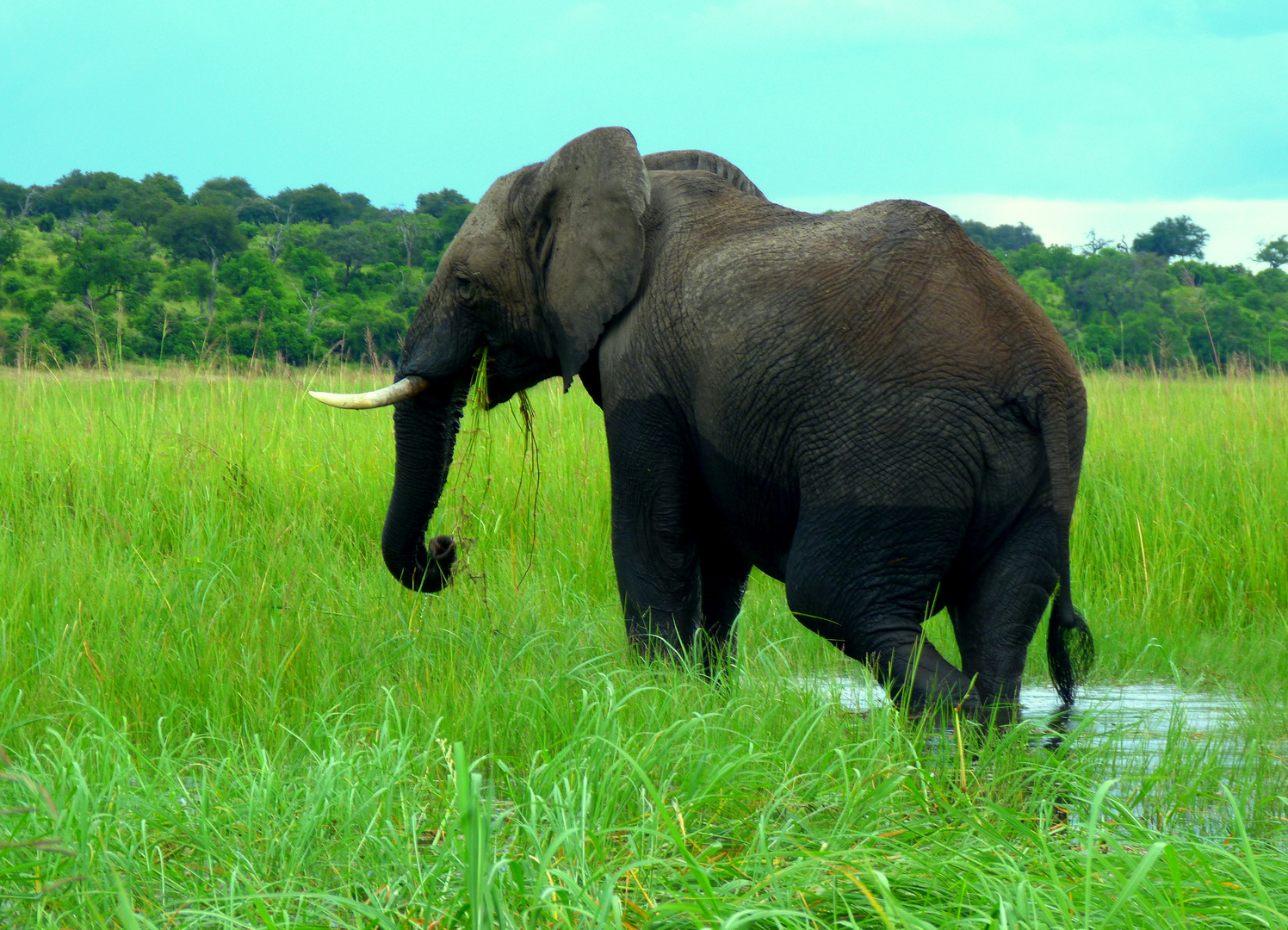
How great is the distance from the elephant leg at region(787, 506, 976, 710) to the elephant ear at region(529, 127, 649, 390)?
3.57 ft

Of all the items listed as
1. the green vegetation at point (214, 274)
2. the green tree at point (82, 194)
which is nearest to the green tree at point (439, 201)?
the green vegetation at point (214, 274)

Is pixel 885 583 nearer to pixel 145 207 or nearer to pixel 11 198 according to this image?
pixel 145 207

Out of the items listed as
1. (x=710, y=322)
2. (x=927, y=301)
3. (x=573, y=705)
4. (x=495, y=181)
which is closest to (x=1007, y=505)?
(x=927, y=301)

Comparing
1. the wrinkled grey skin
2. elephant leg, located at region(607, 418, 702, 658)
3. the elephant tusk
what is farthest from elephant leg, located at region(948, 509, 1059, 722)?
the elephant tusk

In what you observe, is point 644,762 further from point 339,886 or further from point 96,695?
point 96,695

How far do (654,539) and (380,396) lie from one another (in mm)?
1211

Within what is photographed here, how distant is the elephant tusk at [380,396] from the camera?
4527 millimetres

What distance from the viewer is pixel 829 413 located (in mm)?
3461

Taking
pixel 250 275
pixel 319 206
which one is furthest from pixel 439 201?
pixel 250 275

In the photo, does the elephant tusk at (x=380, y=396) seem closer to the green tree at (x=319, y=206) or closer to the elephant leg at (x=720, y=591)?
the elephant leg at (x=720, y=591)

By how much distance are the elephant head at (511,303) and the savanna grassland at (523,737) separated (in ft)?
1.11

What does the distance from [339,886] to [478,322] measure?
107 inches

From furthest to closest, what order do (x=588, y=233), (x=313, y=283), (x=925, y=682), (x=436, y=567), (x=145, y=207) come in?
1. (x=145, y=207)
2. (x=313, y=283)
3. (x=436, y=567)
4. (x=588, y=233)
5. (x=925, y=682)

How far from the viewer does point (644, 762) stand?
2736 mm
